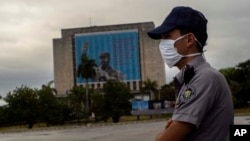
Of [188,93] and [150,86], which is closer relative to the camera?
[188,93]

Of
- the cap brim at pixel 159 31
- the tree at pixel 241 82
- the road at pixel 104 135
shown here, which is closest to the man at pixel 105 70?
the tree at pixel 241 82

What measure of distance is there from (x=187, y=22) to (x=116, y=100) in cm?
9084

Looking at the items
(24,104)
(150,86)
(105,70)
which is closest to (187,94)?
(24,104)

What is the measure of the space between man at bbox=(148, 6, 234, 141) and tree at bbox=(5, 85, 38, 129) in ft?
288

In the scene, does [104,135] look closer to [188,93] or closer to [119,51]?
[188,93]

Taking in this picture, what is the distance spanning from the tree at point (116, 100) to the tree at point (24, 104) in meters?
12.4

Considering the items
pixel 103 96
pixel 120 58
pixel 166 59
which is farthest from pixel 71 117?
pixel 166 59

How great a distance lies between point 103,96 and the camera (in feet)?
319

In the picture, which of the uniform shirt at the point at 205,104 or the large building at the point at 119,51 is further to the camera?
the large building at the point at 119,51

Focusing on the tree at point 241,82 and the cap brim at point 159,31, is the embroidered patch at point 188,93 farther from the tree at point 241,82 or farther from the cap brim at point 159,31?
the tree at point 241,82

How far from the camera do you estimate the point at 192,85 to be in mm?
2408

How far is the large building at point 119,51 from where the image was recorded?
483 ft

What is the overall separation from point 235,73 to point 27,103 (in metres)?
46.7

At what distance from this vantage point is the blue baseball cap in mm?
2590
